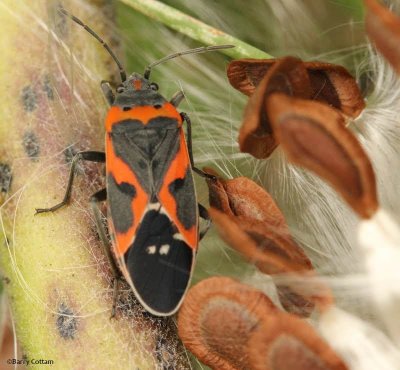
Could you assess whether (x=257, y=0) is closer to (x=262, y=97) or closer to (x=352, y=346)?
(x=262, y=97)

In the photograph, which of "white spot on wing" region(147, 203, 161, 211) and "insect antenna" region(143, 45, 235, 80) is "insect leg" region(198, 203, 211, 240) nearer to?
"white spot on wing" region(147, 203, 161, 211)

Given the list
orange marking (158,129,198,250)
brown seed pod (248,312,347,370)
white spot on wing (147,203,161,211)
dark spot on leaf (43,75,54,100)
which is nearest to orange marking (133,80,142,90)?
orange marking (158,129,198,250)

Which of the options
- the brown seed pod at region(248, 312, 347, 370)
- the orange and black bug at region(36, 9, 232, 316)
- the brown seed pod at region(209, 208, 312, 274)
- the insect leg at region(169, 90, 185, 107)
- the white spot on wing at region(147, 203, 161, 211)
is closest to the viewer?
the brown seed pod at region(248, 312, 347, 370)

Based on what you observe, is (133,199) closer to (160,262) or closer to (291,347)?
(160,262)

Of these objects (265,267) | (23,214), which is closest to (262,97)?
(265,267)

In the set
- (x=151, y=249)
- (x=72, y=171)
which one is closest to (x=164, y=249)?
(x=151, y=249)
